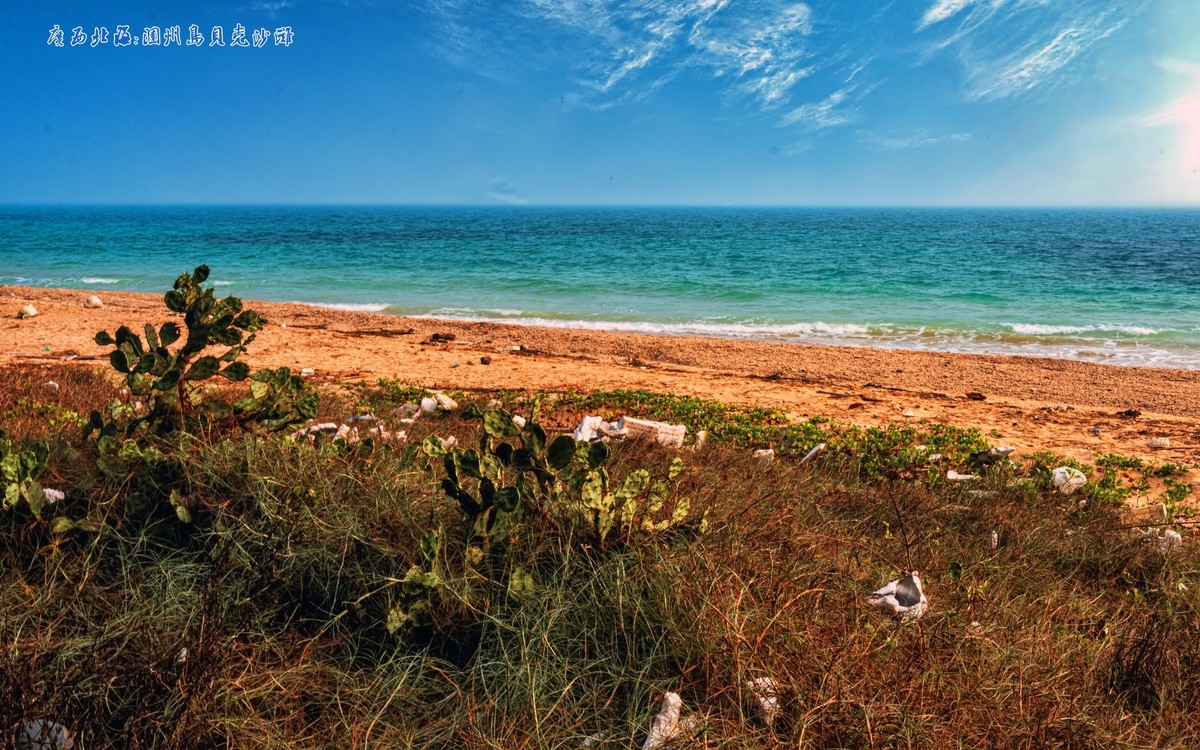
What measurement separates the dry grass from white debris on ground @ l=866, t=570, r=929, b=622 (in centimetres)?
10

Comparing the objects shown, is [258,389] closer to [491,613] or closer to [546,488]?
[546,488]

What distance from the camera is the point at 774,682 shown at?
2.41 metres

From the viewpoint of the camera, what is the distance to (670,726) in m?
2.28

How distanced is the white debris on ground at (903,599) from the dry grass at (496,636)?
0.10m

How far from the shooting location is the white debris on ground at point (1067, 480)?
5984mm

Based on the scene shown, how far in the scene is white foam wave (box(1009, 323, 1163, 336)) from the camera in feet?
59.8

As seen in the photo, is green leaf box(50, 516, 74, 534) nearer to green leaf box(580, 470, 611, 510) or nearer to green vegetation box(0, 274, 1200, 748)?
green vegetation box(0, 274, 1200, 748)

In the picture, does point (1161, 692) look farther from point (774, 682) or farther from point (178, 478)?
point (178, 478)

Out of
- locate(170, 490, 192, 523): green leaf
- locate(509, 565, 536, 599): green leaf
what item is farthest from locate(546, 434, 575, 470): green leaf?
locate(170, 490, 192, 523): green leaf

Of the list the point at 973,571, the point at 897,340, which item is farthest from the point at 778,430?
the point at 897,340

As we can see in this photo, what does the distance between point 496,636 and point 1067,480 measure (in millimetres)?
5568

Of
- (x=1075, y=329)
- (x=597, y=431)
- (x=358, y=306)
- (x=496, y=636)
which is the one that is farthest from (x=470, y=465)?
(x=358, y=306)

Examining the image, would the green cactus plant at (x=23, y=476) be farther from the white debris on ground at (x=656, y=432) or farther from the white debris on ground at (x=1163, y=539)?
the white debris on ground at (x=1163, y=539)

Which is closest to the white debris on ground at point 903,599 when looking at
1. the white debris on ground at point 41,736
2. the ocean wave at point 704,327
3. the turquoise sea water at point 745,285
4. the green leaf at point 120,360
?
the white debris on ground at point 41,736
